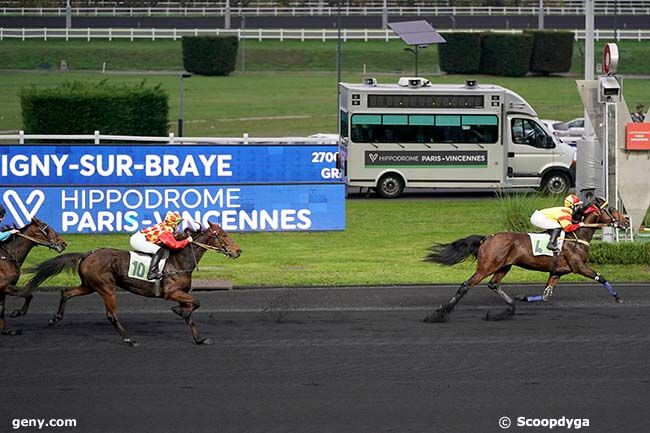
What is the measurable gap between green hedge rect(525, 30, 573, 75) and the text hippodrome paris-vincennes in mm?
41240

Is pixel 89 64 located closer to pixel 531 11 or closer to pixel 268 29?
pixel 268 29

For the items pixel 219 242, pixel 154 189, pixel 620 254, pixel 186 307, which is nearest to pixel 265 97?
pixel 154 189

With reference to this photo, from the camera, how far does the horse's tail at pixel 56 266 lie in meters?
14.5

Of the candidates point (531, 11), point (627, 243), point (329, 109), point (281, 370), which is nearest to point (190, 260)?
point (281, 370)

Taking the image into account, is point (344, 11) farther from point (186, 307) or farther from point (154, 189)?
point (186, 307)

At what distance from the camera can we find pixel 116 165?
24.4 metres

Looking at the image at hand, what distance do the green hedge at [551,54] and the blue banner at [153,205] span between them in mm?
41868

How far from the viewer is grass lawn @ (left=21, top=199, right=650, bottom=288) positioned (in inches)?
766

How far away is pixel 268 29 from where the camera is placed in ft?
246

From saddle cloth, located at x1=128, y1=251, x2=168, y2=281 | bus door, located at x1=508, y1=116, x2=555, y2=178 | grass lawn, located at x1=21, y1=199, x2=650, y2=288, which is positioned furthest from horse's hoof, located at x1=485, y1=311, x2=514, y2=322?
bus door, located at x1=508, y1=116, x2=555, y2=178

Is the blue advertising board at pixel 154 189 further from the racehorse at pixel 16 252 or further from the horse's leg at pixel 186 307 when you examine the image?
the horse's leg at pixel 186 307

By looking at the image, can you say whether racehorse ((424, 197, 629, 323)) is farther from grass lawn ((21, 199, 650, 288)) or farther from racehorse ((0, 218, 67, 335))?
racehorse ((0, 218, 67, 335))

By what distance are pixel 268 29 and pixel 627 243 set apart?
185ft

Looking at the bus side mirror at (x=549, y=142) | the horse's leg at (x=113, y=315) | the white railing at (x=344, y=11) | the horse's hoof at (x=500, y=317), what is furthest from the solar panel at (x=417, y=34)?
the white railing at (x=344, y=11)
